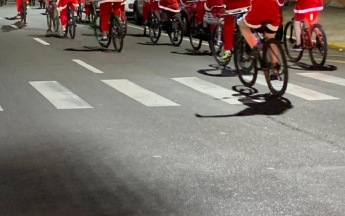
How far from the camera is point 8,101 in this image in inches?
376

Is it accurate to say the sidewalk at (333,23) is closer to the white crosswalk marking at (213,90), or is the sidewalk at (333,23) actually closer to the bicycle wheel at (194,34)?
the bicycle wheel at (194,34)

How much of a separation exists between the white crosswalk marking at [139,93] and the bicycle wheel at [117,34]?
11.7ft

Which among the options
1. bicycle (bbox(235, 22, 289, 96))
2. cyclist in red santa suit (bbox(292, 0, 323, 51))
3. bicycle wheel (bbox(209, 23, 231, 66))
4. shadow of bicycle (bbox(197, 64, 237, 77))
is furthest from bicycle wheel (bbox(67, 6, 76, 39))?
bicycle (bbox(235, 22, 289, 96))

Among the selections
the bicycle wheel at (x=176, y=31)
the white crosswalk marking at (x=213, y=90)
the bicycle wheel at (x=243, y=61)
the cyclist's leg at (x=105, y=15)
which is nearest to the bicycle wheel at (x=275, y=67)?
the white crosswalk marking at (x=213, y=90)

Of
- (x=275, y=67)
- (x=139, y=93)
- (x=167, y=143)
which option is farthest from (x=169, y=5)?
(x=167, y=143)

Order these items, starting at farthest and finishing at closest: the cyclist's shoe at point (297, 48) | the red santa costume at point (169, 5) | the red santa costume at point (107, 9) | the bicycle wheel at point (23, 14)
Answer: the bicycle wheel at point (23, 14) → the red santa costume at point (169, 5) → the red santa costume at point (107, 9) → the cyclist's shoe at point (297, 48)

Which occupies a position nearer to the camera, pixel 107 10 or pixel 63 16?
pixel 107 10

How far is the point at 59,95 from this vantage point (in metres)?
10.0

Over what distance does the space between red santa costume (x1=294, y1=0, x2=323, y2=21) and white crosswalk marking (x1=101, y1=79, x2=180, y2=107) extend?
3499 mm

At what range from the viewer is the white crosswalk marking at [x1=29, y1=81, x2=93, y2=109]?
30.5 feet

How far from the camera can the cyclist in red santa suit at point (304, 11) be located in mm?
12308

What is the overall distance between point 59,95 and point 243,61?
9.90 ft

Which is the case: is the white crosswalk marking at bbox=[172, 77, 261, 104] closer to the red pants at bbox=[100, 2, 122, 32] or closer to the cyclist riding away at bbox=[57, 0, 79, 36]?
the red pants at bbox=[100, 2, 122, 32]

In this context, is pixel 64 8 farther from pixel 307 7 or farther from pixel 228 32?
pixel 307 7
